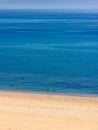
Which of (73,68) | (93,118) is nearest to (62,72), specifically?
(73,68)

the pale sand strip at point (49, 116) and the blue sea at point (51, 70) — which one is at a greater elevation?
the blue sea at point (51, 70)

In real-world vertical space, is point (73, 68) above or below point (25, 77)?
above

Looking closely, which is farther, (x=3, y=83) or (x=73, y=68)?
(x=73, y=68)

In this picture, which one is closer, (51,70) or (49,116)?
(49,116)

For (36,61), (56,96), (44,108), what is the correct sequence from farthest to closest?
(36,61)
(56,96)
(44,108)

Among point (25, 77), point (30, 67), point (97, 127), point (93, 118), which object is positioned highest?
point (30, 67)

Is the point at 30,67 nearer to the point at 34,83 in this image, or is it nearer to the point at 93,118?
the point at 34,83

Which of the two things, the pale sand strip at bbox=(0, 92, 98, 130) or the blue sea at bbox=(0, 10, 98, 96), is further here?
the blue sea at bbox=(0, 10, 98, 96)

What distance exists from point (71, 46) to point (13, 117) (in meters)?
48.1

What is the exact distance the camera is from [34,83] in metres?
30.6

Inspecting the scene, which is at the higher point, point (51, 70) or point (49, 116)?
point (51, 70)

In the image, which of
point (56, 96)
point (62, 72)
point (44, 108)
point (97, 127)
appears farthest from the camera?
point (62, 72)

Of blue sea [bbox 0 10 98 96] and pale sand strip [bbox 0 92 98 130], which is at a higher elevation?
blue sea [bbox 0 10 98 96]

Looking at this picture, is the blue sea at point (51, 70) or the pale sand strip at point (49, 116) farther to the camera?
the blue sea at point (51, 70)
